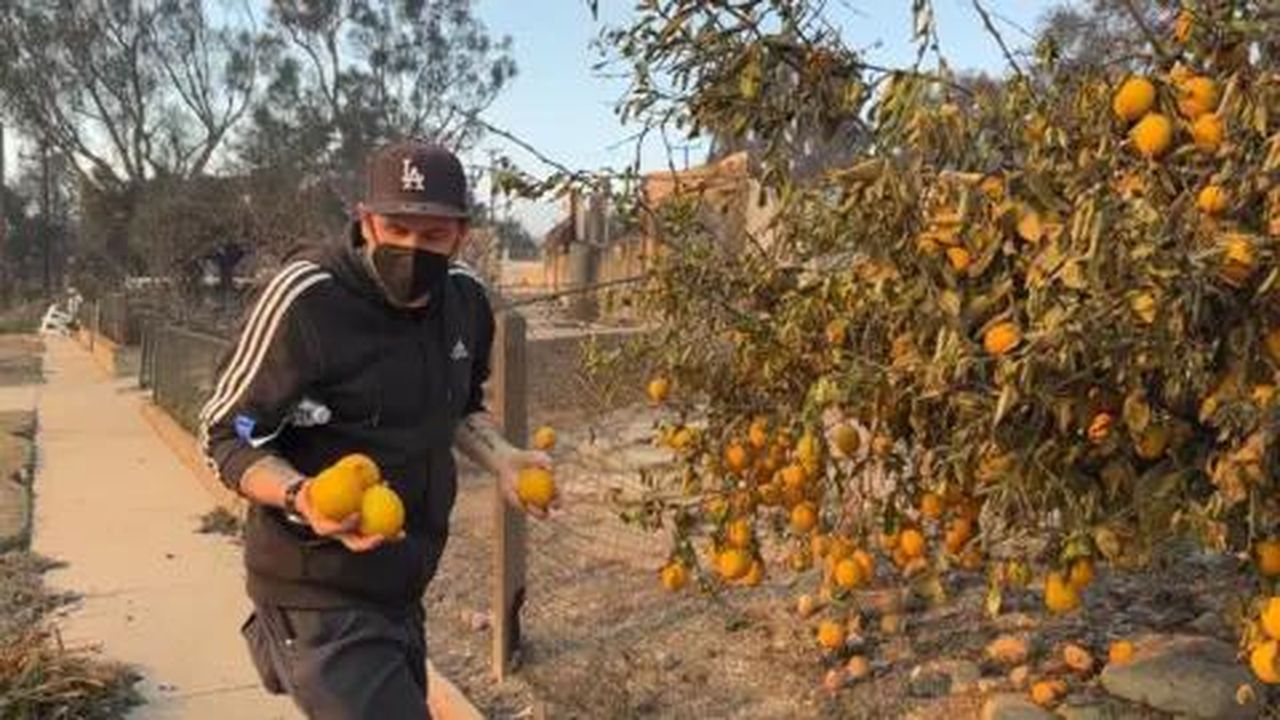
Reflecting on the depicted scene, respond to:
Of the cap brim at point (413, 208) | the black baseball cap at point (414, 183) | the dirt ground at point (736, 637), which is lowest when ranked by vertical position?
the dirt ground at point (736, 637)

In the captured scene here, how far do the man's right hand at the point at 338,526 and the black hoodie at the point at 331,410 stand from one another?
0.97 ft

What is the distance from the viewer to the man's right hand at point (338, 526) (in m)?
2.66

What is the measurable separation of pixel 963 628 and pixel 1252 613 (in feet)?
7.87

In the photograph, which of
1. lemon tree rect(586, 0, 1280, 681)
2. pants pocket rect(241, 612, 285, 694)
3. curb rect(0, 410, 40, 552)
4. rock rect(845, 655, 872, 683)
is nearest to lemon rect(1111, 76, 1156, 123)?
lemon tree rect(586, 0, 1280, 681)

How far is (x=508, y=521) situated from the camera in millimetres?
5355

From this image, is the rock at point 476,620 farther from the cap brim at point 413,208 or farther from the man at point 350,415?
the cap brim at point 413,208

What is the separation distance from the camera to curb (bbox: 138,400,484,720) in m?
4.97

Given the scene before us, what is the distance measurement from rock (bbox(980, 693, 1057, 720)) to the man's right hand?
2166mm

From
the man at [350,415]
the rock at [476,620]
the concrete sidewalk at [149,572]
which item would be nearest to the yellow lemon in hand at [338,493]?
the man at [350,415]

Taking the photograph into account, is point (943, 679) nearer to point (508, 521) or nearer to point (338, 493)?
point (508, 521)

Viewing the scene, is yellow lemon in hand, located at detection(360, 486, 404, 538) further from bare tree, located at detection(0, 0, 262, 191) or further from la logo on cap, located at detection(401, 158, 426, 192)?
bare tree, located at detection(0, 0, 262, 191)

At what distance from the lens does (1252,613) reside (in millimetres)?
2688

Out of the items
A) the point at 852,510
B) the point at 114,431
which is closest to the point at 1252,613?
the point at 852,510

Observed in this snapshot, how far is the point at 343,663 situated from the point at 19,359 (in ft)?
84.9
